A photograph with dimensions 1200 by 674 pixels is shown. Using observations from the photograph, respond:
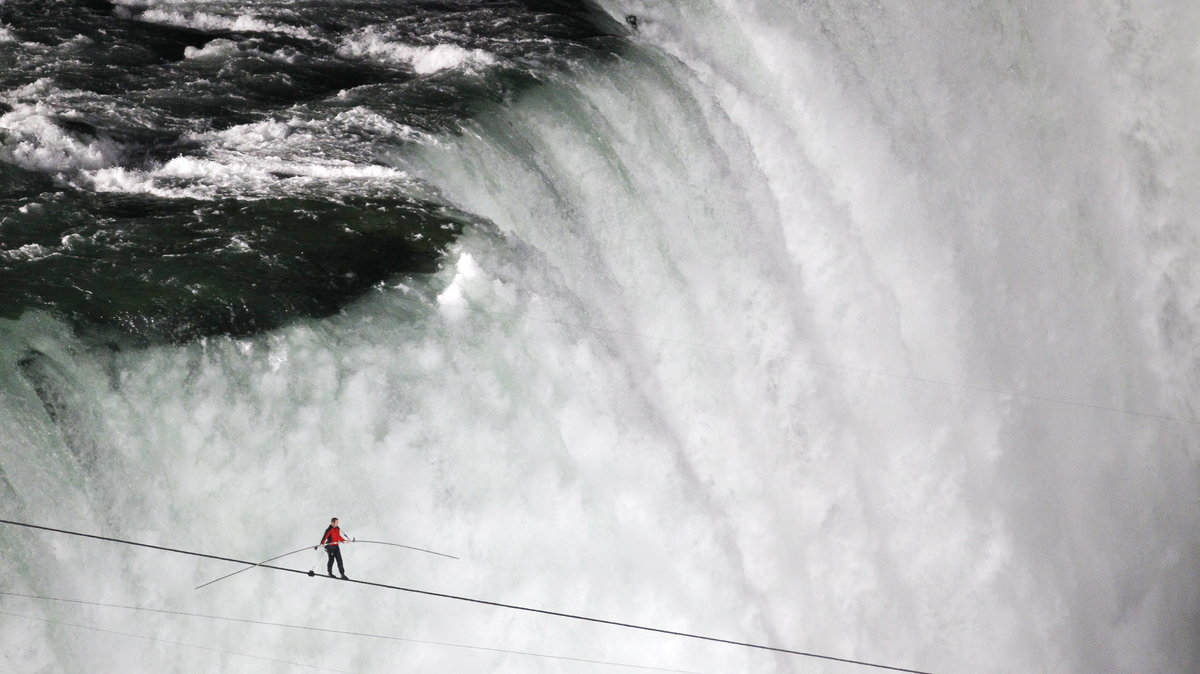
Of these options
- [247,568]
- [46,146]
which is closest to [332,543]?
[247,568]

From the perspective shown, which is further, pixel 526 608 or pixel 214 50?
pixel 214 50

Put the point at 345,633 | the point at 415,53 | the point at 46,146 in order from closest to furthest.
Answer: the point at 345,633, the point at 46,146, the point at 415,53

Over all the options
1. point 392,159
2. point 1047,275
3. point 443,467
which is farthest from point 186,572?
point 1047,275

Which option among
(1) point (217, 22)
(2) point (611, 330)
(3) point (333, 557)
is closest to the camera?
(3) point (333, 557)

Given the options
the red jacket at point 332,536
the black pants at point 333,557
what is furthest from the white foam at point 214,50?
the red jacket at point 332,536

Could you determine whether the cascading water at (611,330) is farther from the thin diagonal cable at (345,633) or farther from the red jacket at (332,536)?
the red jacket at (332,536)

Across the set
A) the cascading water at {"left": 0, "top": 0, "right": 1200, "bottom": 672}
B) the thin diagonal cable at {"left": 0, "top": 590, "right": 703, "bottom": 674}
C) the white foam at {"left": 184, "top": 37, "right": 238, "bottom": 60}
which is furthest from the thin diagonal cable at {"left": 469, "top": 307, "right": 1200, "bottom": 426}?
the white foam at {"left": 184, "top": 37, "right": 238, "bottom": 60}

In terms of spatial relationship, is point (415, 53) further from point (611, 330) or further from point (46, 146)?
point (611, 330)

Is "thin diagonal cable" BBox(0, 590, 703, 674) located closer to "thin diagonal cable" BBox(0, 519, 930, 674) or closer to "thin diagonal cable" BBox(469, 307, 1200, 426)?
"thin diagonal cable" BBox(0, 519, 930, 674)
